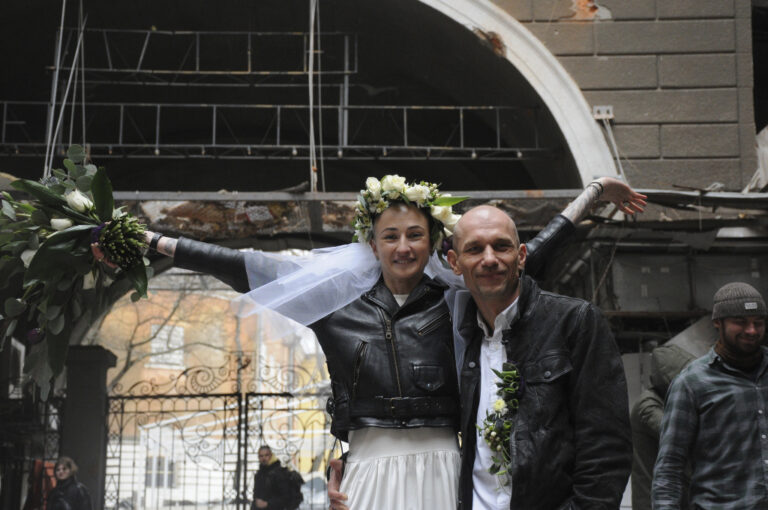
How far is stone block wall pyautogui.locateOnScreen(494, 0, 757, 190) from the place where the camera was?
9.62 metres

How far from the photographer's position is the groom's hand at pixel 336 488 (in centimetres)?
343

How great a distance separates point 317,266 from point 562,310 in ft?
3.68

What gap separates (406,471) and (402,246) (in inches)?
32.9

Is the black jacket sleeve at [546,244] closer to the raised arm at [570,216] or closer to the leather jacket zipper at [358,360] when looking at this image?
the raised arm at [570,216]

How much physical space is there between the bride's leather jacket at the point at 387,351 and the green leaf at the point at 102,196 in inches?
15.7

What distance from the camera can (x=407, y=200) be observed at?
367 cm

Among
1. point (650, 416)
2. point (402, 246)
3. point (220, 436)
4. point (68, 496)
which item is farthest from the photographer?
point (220, 436)

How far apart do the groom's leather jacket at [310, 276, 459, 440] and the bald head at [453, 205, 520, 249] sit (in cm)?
46

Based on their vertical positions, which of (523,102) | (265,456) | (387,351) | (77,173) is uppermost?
(523,102)

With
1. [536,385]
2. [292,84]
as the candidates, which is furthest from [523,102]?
[536,385]

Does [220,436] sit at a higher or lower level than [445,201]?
lower

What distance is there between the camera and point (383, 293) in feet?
11.8

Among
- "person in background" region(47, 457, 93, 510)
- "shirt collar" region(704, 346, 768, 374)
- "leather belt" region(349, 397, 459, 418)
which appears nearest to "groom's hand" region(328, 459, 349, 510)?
"leather belt" region(349, 397, 459, 418)

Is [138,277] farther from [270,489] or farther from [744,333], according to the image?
[270,489]
